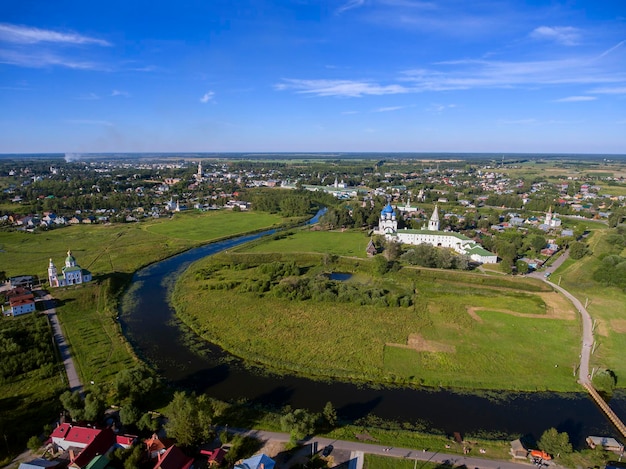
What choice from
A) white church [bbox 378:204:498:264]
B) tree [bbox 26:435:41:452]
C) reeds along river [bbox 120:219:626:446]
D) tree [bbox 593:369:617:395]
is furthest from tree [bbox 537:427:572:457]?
white church [bbox 378:204:498:264]

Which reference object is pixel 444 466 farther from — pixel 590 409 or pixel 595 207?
pixel 595 207

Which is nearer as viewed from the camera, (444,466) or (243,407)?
(444,466)

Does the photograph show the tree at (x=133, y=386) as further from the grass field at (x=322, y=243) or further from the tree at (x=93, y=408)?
the grass field at (x=322, y=243)

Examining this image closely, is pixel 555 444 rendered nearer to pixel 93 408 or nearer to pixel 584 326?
pixel 584 326

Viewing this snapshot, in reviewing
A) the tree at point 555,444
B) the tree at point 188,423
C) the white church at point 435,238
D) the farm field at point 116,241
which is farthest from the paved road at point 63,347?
the white church at point 435,238

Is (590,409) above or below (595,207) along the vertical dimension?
below

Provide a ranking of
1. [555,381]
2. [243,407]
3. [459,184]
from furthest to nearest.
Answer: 1. [459,184]
2. [555,381]
3. [243,407]

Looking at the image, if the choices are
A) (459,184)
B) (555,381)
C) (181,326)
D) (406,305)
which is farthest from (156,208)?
(459,184)

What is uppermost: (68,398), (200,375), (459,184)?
(459,184)
